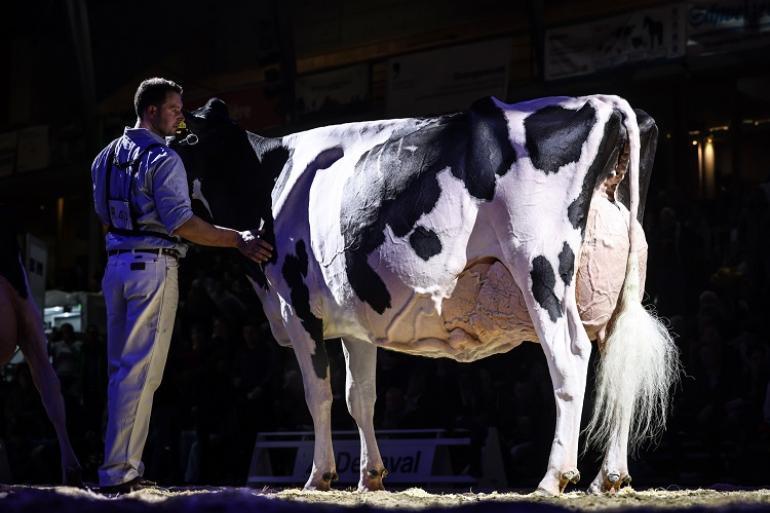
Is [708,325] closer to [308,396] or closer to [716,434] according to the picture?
[716,434]

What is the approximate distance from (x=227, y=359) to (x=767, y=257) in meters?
6.63

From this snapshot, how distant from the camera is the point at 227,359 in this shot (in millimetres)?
13602

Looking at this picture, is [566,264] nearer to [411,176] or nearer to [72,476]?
[411,176]

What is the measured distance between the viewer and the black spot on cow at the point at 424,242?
21.1 feet

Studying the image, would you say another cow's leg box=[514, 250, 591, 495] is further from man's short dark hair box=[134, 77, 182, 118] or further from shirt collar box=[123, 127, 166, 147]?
man's short dark hair box=[134, 77, 182, 118]

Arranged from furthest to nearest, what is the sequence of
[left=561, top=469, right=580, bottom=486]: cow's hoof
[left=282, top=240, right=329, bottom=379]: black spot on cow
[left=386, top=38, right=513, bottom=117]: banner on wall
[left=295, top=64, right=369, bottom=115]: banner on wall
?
1. [left=295, top=64, right=369, bottom=115]: banner on wall
2. [left=386, top=38, right=513, bottom=117]: banner on wall
3. [left=282, top=240, right=329, bottom=379]: black spot on cow
4. [left=561, top=469, right=580, bottom=486]: cow's hoof

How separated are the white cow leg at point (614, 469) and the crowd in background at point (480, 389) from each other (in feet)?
8.82

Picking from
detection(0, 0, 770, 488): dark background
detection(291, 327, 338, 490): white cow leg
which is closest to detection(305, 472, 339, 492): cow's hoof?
detection(291, 327, 338, 490): white cow leg

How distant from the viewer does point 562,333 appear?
600 cm

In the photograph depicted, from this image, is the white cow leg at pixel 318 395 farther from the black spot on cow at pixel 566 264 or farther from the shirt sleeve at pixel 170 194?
the black spot on cow at pixel 566 264

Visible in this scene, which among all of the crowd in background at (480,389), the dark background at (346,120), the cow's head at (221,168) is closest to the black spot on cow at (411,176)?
the cow's head at (221,168)

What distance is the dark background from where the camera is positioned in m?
10.5

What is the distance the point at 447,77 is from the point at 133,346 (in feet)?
44.1

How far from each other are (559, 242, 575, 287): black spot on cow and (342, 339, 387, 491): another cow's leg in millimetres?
1862
